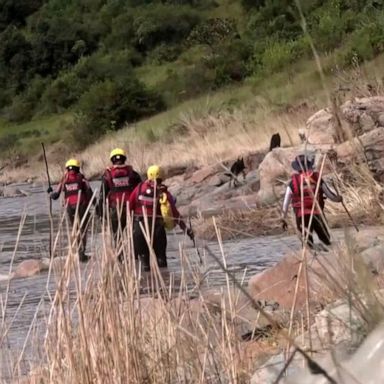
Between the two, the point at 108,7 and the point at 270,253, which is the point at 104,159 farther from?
the point at 108,7

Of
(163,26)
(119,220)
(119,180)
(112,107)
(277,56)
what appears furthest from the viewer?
(163,26)

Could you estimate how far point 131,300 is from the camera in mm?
4277

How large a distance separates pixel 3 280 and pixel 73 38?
6442 cm

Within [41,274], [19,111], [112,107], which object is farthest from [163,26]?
[41,274]

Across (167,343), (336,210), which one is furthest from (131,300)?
(336,210)

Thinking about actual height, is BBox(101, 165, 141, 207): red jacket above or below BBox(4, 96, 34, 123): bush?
above

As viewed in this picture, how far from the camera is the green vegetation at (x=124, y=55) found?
5128cm

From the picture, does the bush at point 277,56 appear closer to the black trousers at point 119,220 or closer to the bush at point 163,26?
the bush at point 163,26

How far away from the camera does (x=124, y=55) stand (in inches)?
2685

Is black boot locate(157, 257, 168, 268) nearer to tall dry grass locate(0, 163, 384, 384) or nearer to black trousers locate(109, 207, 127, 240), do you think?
black trousers locate(109, 207, 127, 240)

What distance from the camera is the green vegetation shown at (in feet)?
168

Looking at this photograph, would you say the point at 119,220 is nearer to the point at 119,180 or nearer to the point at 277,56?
the point at 119,180

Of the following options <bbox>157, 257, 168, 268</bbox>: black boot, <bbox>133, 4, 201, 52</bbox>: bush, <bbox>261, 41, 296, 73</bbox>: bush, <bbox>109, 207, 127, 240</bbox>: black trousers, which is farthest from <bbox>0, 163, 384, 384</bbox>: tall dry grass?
<bbox>133, 4, 201, 52</bbox>: bush

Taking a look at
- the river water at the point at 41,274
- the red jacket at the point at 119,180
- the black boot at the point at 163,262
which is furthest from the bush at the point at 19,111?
the black boot at the point at 163,262
